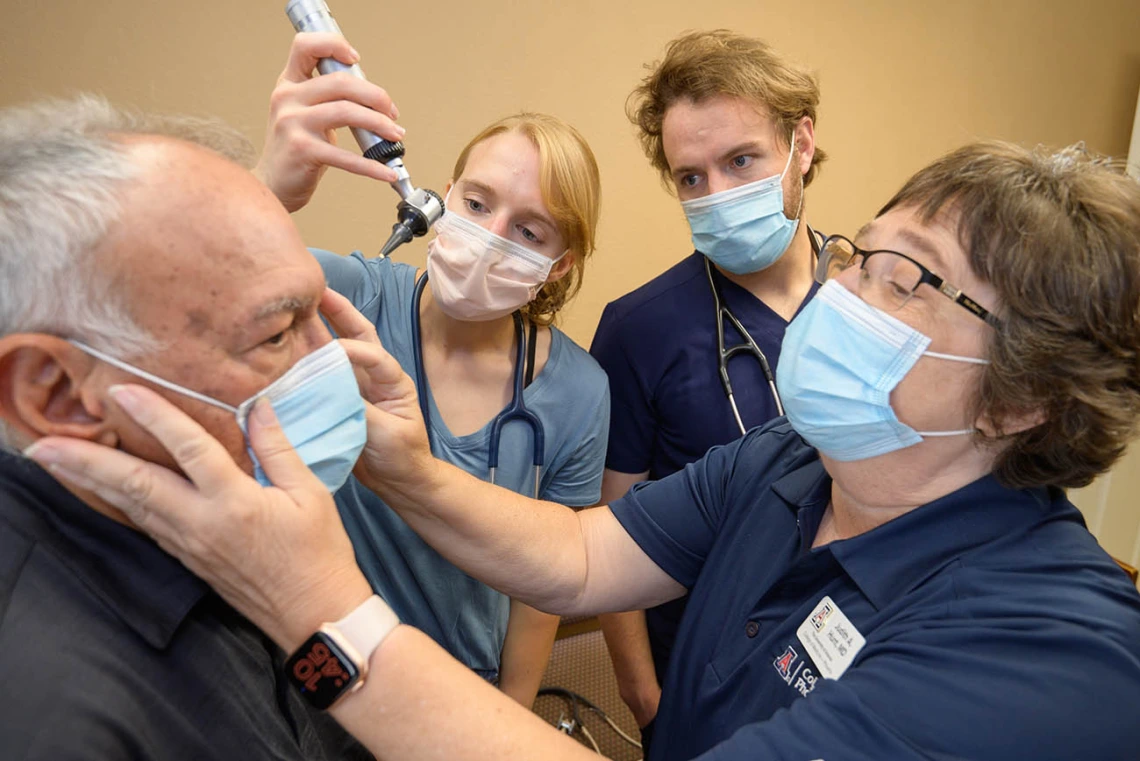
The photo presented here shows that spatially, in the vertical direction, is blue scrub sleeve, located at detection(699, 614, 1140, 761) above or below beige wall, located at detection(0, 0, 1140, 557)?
below

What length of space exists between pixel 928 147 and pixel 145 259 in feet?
9.53

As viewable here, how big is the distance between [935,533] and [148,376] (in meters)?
0.93

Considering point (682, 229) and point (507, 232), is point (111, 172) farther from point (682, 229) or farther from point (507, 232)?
point (682, 229)

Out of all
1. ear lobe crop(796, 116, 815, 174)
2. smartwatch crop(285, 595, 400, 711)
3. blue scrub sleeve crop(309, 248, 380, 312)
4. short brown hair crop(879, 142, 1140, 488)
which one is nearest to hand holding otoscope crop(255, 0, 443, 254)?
blue scrub sleeve crop(309, 248, 380, 312)

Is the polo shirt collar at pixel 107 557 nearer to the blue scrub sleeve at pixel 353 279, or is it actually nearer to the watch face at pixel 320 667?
the watch face at pixel 320 667

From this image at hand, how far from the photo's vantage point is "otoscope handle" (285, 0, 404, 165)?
103 centimetres

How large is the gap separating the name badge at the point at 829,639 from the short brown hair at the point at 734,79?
1.08 m

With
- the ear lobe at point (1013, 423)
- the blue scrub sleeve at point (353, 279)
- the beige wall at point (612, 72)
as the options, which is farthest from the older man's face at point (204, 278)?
the beige wall at point (612, 72)

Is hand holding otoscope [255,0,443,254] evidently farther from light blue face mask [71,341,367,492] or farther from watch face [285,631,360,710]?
watch face [285,631,360,710]

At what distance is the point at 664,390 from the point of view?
1.59m

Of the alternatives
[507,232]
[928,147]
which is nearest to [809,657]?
[507,232]

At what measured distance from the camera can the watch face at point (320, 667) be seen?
0.69 m

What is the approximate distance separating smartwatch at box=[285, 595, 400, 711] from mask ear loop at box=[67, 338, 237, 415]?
0.26 metres

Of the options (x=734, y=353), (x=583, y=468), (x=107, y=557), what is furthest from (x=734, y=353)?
(x=107, y=557)
